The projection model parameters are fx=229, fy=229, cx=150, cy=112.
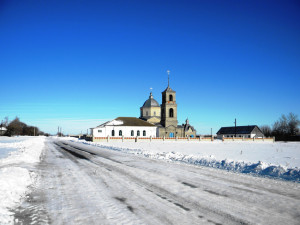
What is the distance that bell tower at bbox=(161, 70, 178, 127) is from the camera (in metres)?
61.2

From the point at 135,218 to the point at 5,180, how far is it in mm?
4479

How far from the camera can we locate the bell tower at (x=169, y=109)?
201 ft

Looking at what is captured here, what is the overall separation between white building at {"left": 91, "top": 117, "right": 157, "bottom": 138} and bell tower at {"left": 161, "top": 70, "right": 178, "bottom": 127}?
13.4 ft

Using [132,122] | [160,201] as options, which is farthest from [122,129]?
[160,201]

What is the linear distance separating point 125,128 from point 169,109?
1302 centimetres

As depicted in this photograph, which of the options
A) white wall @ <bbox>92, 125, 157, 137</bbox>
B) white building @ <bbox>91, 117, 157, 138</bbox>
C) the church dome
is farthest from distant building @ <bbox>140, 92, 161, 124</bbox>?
white wall @ <bbox>92, 125, 157, 137</bbox>

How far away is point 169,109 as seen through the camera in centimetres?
6162

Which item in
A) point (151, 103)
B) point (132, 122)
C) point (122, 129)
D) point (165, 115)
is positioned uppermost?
point (151, 103)

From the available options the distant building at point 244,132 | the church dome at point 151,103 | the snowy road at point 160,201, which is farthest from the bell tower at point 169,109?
the snowy road at point 160,201

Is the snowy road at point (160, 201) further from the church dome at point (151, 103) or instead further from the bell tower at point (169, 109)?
the church dome at point (151, 103)

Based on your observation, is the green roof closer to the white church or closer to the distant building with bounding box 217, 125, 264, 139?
the white church

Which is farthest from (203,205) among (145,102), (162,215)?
(145,102)

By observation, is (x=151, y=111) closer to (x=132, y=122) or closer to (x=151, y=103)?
(x=151, y=103)

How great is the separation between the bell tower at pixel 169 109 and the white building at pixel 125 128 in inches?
161
